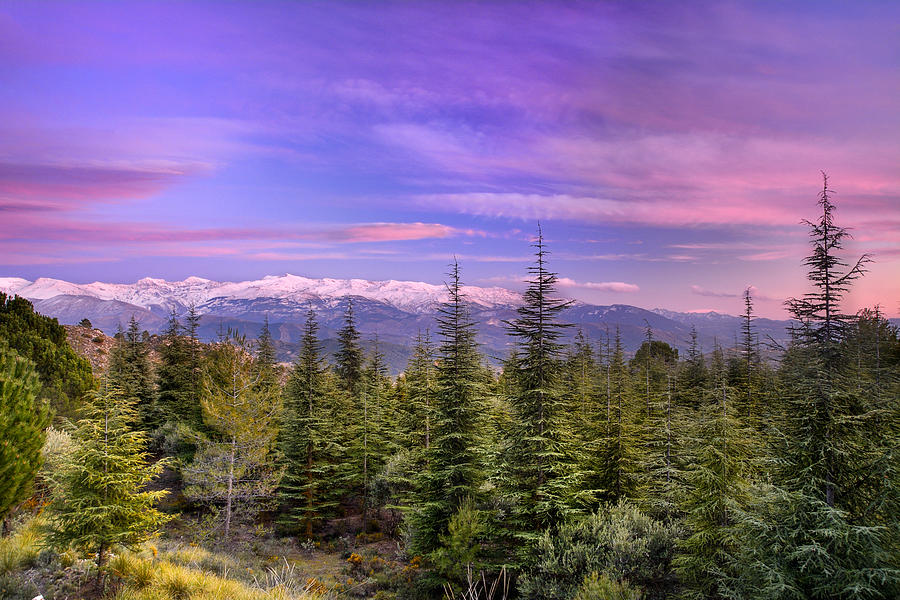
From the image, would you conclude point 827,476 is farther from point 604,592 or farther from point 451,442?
point 451,442

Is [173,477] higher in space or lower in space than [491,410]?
lower

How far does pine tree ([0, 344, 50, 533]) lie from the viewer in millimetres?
9023

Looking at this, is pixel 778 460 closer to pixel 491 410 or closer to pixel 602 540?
pixel 602 540

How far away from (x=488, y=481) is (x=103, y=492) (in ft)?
43.5

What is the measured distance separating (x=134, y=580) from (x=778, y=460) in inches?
566

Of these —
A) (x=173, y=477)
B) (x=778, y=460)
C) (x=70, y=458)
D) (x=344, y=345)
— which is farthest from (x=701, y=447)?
(x=173, y=477)

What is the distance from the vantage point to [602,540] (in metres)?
13.2

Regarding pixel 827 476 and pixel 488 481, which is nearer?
pixel 827 476

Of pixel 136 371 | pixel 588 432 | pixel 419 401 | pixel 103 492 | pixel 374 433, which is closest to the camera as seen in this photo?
pixel 103 492

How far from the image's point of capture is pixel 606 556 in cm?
1278

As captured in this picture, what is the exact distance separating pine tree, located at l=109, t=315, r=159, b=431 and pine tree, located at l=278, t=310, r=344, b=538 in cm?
1744

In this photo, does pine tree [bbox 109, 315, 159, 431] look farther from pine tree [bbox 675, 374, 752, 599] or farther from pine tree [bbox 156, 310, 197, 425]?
pine tree [bbox 675, 374, 752, 599]

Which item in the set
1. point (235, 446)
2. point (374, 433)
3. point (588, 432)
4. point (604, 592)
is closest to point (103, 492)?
point (604, 592)

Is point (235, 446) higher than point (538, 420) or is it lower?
lower
